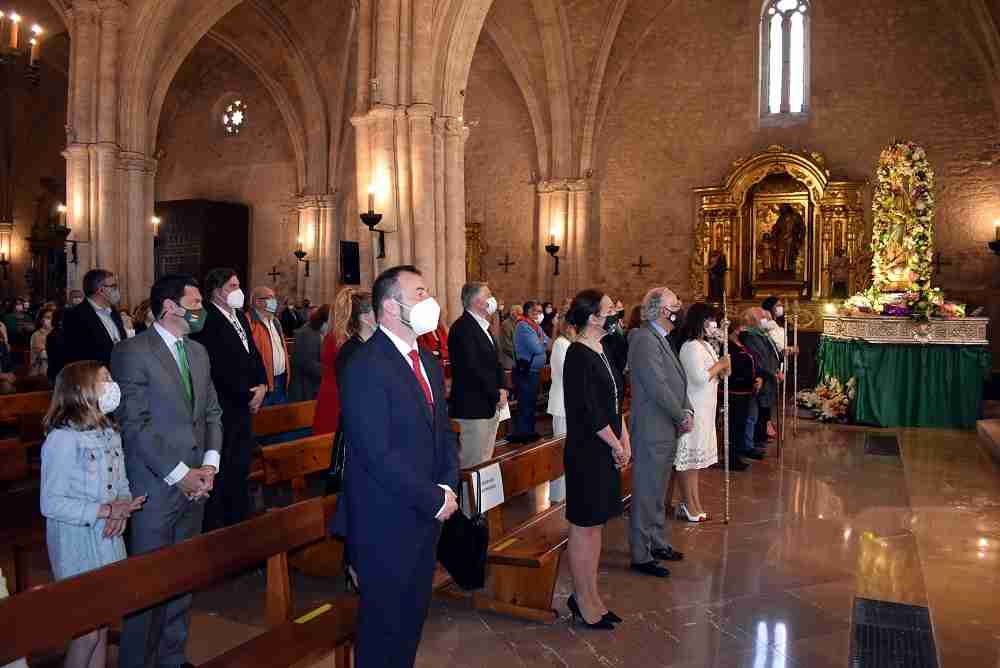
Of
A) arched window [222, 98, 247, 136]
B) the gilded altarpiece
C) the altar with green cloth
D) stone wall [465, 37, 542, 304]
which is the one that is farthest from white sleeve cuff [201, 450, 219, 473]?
arched window [222, 98, 247, 136]

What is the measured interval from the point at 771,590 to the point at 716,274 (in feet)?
46.8

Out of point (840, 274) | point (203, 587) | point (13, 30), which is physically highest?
point (13, 30)

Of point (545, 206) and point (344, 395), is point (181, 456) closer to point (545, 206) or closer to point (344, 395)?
point (344, 395)

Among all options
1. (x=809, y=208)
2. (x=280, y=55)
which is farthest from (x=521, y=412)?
(x=280, y=55)

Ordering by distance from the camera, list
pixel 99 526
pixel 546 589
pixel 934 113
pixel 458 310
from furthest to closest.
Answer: pixel 934 113 → pixel 458 310 → pixel 546 589 → pixel 99 526

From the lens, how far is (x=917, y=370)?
11094mm

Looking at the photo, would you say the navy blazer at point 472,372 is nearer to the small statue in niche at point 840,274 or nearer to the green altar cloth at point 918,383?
the green altar cloth at point 918,383

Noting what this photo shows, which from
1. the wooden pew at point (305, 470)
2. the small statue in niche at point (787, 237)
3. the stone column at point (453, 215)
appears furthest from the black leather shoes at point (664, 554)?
the small statue in niche at point (787, 237)

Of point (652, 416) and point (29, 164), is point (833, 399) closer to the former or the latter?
point (652, 416)

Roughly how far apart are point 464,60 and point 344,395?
451 inches

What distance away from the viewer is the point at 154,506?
3.53 metres

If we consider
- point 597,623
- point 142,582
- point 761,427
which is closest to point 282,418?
point 597,623

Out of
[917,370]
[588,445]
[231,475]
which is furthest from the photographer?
[917,370]

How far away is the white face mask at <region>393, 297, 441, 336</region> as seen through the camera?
296cm
